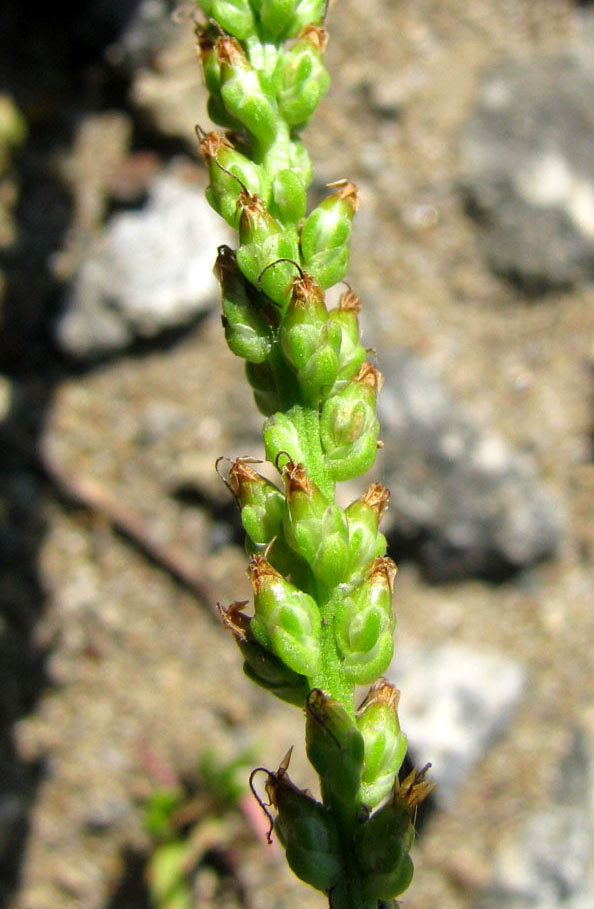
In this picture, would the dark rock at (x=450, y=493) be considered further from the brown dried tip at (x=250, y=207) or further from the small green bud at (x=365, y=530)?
the brown dried tip at (x=250, y=207)

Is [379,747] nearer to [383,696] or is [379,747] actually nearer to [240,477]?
[383,696]

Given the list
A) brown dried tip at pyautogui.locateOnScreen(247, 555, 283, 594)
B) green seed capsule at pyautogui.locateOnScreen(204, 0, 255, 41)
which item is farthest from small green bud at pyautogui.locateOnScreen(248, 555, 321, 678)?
green seed capsule at pyautogui.locateOnScreen(204, 0, 255, 41)

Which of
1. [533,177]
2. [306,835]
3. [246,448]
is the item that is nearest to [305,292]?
[306,835]

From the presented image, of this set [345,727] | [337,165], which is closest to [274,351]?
[345,727]

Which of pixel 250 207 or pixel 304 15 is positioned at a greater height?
pixel 304 15

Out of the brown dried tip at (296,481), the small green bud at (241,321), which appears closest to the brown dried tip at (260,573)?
the brown dried tip at (296,481)

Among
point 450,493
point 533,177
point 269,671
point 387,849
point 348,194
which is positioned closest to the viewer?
point 387,849
